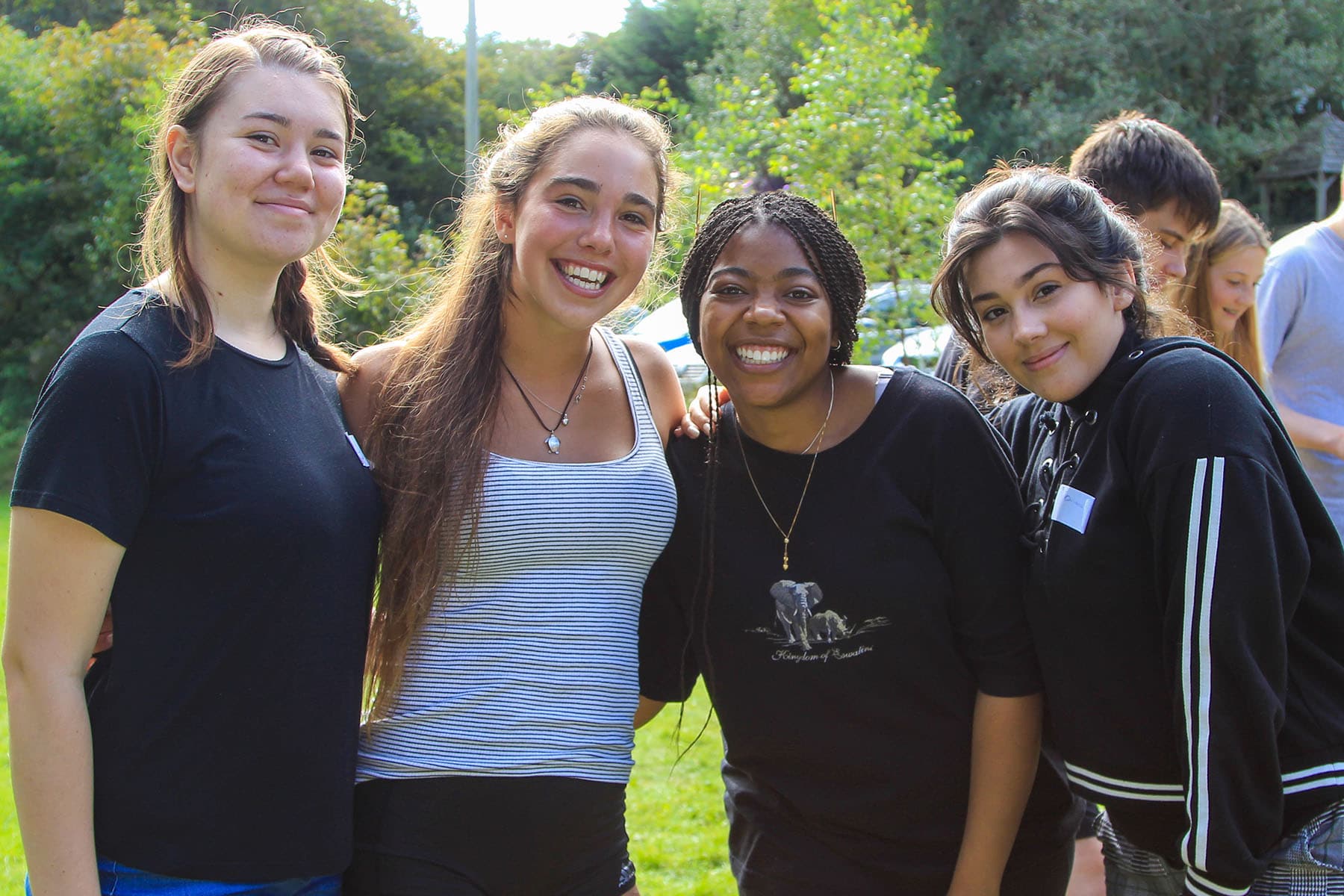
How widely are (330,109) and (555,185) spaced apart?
1.65 feet

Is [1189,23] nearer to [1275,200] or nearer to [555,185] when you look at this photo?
[1275,200]

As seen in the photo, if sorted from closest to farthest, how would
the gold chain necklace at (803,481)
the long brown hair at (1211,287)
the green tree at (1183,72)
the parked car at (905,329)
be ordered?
1. the gold chain necklace at (803,481)
2. the long brown hair at (1211,287)
3. the parked car at (905,329)
4. the green tree at (1183,72)

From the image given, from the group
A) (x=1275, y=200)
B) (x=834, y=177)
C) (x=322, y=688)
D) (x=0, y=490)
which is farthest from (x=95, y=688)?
(x=1275, y=200)

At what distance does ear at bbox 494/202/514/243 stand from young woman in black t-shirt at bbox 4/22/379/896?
18.6 inches

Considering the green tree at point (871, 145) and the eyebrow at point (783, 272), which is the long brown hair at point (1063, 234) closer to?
the eyebrow at point (783, 272)

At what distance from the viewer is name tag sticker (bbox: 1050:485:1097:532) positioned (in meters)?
2.06

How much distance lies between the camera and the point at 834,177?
702 cm

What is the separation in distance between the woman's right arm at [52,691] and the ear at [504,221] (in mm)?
1169

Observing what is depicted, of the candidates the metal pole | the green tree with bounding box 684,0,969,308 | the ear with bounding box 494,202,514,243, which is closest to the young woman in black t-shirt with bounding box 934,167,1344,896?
the ear with bounding box 494,202,514,243

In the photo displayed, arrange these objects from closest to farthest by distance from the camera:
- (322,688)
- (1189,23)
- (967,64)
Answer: (322,688) < (1189,23) < (967,64)

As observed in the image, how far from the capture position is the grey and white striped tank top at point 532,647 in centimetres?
224

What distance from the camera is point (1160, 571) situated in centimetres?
194

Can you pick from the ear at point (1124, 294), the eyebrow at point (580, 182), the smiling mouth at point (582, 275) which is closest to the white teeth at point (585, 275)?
the smiling mouth at point (582, 275)

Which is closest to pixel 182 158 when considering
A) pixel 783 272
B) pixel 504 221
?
pixel 504 221
